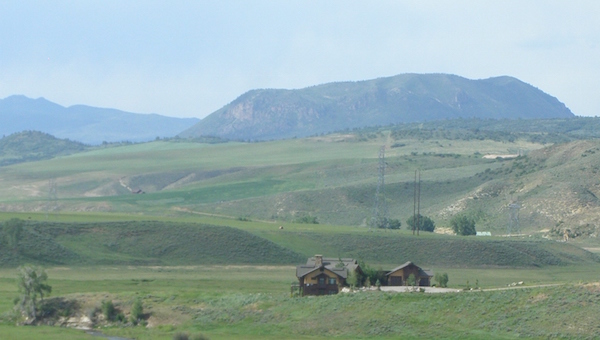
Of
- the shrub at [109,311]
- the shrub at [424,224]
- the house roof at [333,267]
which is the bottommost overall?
the shrub at [109,311]

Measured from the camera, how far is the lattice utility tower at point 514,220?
140 meters

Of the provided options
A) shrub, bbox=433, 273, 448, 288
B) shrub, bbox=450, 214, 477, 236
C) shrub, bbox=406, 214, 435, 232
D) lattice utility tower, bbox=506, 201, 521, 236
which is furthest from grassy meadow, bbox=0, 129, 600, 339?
shrub, bbox=406, 214, 435, 232

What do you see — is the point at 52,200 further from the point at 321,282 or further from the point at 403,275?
the point at 321,282

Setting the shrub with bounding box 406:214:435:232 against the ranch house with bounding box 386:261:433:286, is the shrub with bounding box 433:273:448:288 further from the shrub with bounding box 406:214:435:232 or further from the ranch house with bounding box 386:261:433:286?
the shrub with bounding box 406:214:435:232

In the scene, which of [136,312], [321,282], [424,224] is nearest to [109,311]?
[136,312]

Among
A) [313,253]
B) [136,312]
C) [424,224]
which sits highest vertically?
[424,224]

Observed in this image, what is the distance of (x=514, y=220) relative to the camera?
14700 centimetres

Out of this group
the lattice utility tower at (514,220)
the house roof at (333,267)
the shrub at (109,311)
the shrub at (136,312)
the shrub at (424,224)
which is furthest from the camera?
the shrub at (424,224)

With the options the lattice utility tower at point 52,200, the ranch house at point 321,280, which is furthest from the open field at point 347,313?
the lattice utility tower at point 52,200

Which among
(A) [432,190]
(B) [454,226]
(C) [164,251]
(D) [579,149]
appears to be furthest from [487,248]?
(D) [579,149]

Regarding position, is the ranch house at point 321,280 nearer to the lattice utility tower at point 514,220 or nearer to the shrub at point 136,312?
the shrub at point 136,312

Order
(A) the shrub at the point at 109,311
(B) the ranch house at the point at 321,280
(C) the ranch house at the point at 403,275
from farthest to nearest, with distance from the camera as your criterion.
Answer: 1. (C) the ranch house at the point at 403,275
2. (B) the ranch house at the point at 321,280
3. (A) the shrub at the point at 109,311

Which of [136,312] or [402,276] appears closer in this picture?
[136,312]

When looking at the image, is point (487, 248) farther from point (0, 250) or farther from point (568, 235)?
point (0, 250)
